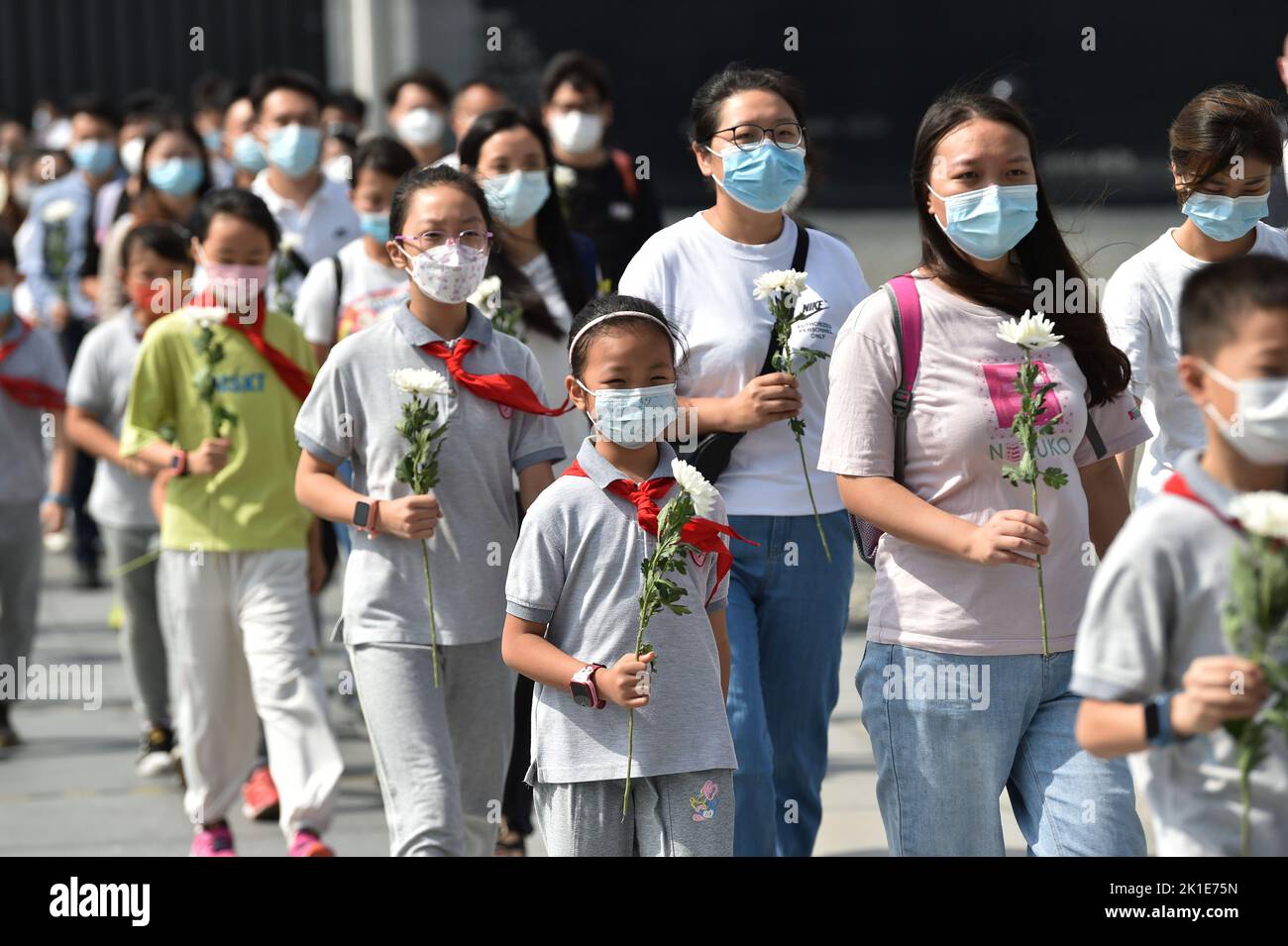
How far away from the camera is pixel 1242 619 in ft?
9.38

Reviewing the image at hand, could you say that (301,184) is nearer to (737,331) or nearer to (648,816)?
(737,331)

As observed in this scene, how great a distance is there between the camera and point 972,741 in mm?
3998

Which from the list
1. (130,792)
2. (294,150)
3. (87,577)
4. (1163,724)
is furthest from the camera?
(87,577)

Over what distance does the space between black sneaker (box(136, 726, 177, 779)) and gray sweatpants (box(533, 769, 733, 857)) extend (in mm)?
3705

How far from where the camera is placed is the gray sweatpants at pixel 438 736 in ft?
15.8

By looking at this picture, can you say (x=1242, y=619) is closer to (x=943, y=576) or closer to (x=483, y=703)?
(x=943, y=576)

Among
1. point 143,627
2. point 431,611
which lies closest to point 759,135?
point 431,611

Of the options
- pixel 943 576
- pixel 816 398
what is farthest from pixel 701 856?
pixel 816 398

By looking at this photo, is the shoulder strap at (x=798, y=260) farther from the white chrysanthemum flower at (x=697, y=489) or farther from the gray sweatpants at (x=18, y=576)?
the gray sweatpants at (x=18, y=576)

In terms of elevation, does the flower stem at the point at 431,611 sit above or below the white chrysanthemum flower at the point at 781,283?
below

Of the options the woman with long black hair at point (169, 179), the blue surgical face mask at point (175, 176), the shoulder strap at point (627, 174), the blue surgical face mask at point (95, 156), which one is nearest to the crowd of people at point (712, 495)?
the shoulder strap at point (627, 174)

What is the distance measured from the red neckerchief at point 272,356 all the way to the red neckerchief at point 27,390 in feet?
6.60

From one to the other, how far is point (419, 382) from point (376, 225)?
2.17 metres

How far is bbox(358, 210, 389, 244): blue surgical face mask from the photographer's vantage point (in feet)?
21.8
